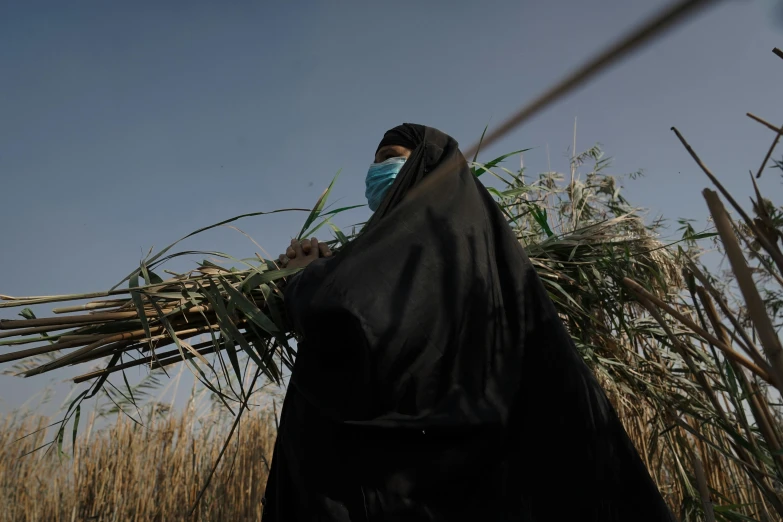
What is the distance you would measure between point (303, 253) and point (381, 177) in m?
0.37

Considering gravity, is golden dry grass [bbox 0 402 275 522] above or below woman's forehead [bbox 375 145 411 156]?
below

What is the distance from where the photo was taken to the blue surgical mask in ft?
6.56

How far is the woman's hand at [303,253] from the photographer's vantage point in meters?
1.88

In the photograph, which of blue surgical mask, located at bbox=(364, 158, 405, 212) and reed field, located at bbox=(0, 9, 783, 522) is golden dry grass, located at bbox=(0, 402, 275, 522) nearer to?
reed field, located at bbox=(0, 9, 783, 522)

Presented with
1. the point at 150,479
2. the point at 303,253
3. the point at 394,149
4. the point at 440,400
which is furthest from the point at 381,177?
the point at 150,479

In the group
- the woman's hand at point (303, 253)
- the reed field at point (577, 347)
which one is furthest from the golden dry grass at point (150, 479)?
the woman's hand at point (303, 253)

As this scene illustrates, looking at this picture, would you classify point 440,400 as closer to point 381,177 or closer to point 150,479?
point 381,177

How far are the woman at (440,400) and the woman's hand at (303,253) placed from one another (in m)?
0.38

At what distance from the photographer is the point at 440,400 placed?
4.27 ft

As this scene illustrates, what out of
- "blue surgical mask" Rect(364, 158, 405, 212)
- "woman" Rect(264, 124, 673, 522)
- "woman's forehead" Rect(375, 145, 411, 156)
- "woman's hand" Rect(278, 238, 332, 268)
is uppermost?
"woman's forehead" Rect(375, 145, 411, 156)

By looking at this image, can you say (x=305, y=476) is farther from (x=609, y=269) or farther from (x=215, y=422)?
(x=215, y=422)

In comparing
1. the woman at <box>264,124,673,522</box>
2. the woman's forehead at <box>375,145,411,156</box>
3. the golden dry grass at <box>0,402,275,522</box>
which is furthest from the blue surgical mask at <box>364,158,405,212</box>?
the golden dry grass at <box>0,402,275,522</box>

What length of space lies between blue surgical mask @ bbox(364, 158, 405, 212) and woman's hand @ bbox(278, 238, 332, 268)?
0.84ft

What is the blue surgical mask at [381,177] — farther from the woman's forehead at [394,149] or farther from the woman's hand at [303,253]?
the woman's hand at [303,253]
